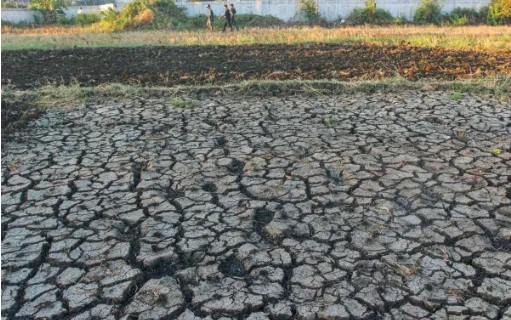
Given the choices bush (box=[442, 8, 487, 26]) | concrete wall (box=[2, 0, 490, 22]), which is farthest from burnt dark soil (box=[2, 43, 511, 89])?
concrete wall (box=[2, 0, 490, 22])

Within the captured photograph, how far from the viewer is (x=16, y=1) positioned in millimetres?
35094

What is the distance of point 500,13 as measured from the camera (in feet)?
80.4

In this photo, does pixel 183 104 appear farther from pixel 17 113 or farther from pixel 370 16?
pixel 370 16

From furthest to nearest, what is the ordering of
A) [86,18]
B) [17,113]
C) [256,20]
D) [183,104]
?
[86,18]
[256,20]
[183,104]
[17,113]

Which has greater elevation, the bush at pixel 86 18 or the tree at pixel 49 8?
the tree at pixel 49 8

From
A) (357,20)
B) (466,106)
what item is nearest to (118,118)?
(466,106)

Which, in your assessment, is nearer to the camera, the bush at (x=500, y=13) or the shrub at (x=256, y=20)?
the bush at (x=500, y=13)

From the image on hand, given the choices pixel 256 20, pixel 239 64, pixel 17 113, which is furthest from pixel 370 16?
pixel 17 113

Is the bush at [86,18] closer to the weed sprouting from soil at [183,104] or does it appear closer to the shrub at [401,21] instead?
the shrub at [401,21]

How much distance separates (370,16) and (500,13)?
6080mm

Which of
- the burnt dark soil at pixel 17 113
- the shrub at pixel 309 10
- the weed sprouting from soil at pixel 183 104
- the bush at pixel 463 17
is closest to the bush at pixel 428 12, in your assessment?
the bush at pixel 463 17

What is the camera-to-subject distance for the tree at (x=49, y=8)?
97.1 feet

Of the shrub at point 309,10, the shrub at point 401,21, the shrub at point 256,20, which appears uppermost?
the shrub at point 309,10

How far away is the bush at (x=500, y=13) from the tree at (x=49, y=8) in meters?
23.2
